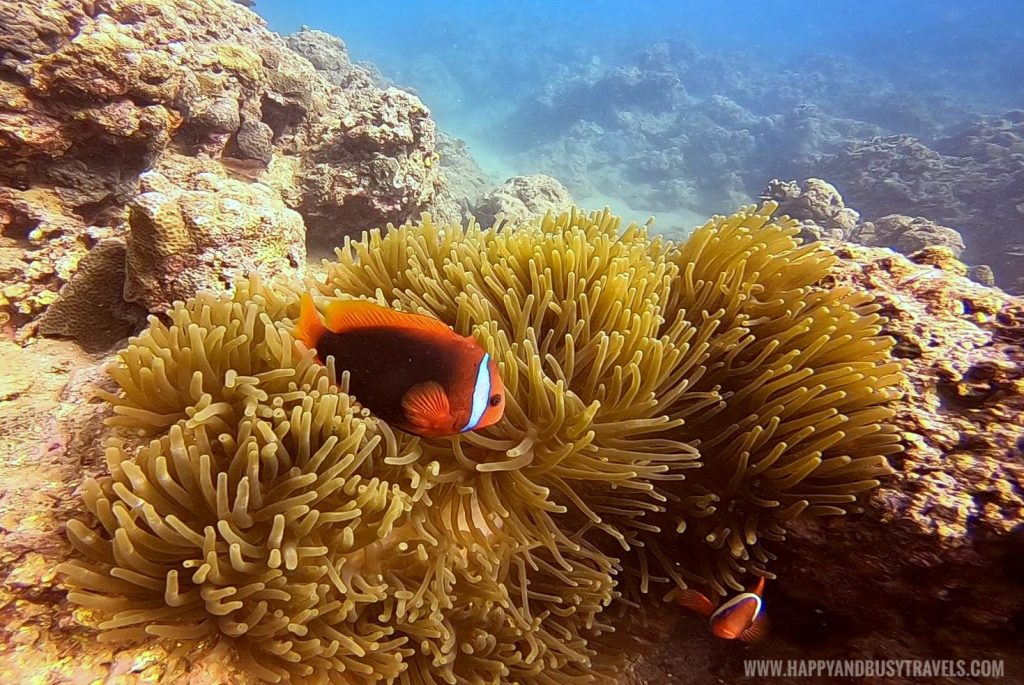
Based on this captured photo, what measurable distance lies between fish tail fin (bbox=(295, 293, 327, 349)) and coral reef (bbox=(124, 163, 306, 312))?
168 cm

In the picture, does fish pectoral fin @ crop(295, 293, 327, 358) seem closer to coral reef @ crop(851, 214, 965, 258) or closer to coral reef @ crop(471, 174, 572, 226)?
coral reef @ crop(471, 174, 572, 226)

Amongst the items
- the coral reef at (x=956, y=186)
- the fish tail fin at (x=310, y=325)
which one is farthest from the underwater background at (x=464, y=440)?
the coral reef at (x=956, y=186)

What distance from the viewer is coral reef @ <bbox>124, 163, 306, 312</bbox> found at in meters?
2.92

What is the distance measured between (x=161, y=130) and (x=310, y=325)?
3323 millimetres

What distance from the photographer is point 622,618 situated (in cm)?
235

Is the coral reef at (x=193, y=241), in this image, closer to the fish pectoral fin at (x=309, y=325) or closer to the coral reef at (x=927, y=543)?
the fish pectoral fin at (x=309, y=325)

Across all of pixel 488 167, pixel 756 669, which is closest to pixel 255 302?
pixel 756 669

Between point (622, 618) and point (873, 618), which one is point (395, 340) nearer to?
point (622, 618)

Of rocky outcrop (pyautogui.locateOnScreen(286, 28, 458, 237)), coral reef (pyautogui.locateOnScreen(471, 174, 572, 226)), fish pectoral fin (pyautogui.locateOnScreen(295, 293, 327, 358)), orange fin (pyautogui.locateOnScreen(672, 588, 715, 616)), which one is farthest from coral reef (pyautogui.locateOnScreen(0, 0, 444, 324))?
coral reef (pyautogui.locateOnScreen(471, 174, 572, 226))

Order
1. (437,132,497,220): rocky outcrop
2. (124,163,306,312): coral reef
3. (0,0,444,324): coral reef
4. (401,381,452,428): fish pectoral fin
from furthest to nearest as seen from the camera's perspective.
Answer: (437,132,497,220): rocky outcrop → (0,0,444,324): coral reef → (124,163,306,312): coral reef → (401,381,452,428): fish pectoral fin

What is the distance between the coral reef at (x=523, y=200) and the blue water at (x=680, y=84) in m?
8.63

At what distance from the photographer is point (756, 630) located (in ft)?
7.13

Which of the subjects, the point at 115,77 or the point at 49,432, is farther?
the point at 115,77

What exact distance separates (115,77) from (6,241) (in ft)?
4.04
